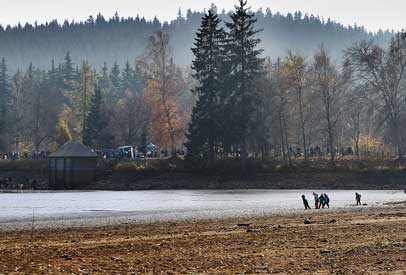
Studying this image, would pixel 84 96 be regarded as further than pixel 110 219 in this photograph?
Yes

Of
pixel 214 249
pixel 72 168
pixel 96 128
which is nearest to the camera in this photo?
pixel 214 249

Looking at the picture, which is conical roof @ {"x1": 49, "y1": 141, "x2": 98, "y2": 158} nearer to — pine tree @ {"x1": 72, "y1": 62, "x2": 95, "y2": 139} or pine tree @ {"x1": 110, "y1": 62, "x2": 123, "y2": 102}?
pine tree @ {"x1": 72, "y1": 62, "x2": 95, "y2": 139}

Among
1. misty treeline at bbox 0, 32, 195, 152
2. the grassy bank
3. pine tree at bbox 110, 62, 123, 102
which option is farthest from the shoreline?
pine tree at bbox 110, 62, 123, 102

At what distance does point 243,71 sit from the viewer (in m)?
74.9

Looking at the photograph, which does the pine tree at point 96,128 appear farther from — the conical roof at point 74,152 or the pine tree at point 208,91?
the pine tree at point 208,91

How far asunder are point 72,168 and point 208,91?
17.4m

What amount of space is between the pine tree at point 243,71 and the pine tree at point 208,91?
1.58 metres

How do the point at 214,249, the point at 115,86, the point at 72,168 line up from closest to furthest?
the point at 214,249
the point at 72,168
the point at 115,86

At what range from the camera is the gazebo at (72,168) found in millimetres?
75750

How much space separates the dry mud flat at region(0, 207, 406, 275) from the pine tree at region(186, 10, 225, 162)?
47157mm

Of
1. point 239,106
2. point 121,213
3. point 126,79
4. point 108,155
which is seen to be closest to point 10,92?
point 126,79

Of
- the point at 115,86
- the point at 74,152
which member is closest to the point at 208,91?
the point at 74,152

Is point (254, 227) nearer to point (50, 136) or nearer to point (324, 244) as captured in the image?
point (324, 244)

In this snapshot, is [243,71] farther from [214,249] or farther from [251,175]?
[214,249]
